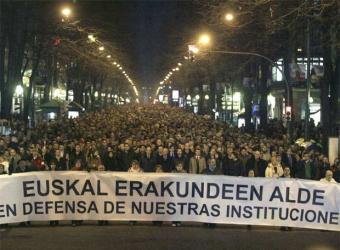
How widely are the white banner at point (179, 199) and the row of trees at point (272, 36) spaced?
7590 mm

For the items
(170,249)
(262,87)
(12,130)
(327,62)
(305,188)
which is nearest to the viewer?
(170,249)

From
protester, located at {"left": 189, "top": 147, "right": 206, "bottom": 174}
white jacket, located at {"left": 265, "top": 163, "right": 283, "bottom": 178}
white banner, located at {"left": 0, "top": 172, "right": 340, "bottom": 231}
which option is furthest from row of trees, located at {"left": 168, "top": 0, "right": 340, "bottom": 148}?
white banner, located at {"left": 0, "top": 172, "right": 340, "bottom": 231}

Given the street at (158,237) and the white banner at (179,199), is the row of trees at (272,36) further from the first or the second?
the street at (158,237)

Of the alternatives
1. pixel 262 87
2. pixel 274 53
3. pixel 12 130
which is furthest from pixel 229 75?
pixel 12 130

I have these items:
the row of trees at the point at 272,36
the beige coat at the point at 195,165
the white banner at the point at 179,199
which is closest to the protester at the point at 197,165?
the beige coat at the point at 195,165

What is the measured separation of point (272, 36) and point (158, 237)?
1073 inches

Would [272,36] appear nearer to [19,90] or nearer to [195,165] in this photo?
[195,165]

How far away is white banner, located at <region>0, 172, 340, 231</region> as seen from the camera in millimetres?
15219

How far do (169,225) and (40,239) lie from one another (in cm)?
332

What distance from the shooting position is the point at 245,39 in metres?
43.3

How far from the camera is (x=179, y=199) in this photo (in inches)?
613

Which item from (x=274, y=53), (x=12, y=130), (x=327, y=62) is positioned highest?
(x=274, y=53)

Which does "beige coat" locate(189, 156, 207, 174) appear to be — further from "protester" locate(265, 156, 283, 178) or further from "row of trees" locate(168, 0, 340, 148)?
"row of trees" locate(168, 0, 340, 148)

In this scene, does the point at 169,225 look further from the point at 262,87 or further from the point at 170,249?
the point at 262,87
